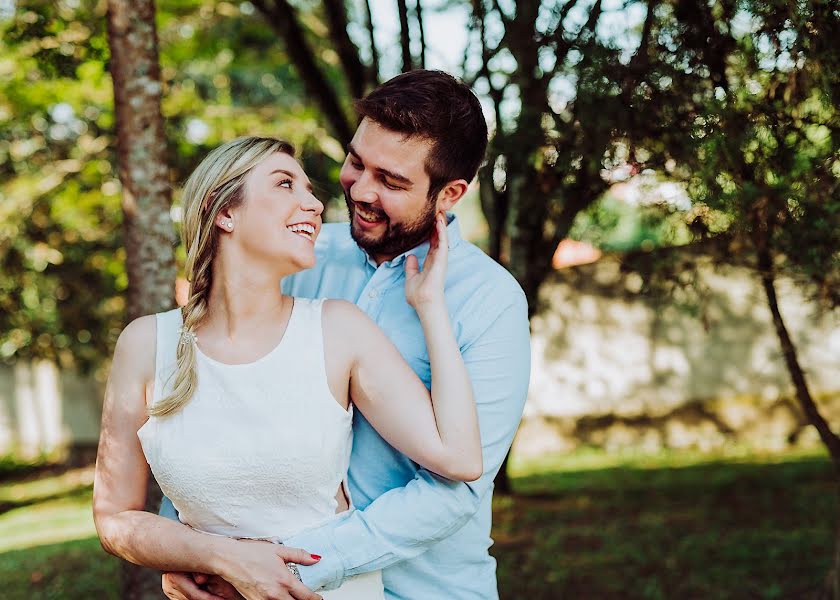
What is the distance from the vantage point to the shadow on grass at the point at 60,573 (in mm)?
5883

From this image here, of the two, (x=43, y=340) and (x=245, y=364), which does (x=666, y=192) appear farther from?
(x=43, y=340)

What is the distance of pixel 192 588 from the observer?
85.3 inches

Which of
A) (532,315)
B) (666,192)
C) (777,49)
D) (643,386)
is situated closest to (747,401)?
(643,386)

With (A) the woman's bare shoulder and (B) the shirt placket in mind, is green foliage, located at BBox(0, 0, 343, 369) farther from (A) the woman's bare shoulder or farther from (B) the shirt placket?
(A) the woman's bare shoulder

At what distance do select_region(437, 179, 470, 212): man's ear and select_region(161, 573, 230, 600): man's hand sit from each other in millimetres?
1244

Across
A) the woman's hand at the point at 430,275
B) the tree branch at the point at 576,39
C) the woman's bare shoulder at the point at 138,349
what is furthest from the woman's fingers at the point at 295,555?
the tree branch at the point at 576,39

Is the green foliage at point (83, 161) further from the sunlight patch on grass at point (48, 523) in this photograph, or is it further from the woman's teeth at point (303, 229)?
the woman's teeth at point (303, 229)

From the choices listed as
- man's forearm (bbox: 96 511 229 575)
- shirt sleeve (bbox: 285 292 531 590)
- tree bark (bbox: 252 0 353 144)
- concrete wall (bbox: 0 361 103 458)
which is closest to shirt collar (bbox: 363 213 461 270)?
shirt sleeve (bbox: 285 292 531 590)

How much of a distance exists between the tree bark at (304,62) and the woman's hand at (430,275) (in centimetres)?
473

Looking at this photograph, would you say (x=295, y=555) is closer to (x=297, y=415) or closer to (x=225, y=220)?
(x=297, y=415)

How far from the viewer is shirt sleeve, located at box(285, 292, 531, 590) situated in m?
2.17

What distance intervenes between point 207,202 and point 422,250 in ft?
2.20

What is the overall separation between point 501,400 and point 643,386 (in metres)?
9.03

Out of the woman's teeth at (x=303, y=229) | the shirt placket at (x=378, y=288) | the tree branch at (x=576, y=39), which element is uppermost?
the tree branch at (x=576, y=39)
